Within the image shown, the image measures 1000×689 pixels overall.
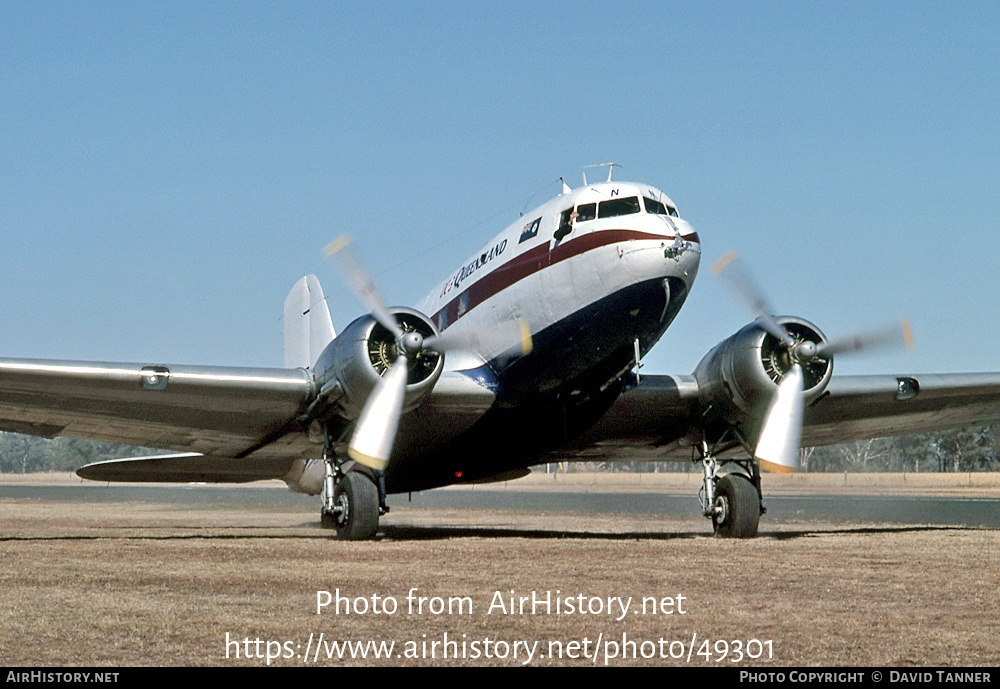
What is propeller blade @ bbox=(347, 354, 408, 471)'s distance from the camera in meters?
14.5

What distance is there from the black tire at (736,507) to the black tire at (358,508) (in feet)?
18.6

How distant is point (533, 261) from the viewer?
15.7 m

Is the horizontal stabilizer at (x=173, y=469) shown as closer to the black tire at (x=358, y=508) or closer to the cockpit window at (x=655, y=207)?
the black tire at (x=358, y=508)

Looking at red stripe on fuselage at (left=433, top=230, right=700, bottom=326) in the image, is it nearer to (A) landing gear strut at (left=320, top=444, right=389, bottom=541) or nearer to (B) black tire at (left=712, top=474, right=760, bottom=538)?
(A) landing gear strut at (left=320, top=444, right=389, bottom=541)

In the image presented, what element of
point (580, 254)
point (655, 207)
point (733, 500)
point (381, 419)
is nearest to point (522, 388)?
point (580, 254)

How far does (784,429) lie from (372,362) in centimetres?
627

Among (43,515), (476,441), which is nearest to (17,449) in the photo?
(43,515)

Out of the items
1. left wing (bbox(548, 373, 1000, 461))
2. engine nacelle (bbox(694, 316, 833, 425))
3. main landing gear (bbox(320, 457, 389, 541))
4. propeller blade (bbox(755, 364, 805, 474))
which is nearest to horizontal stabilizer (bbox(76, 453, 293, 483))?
main landing gear (bbox(320, 457, 389, 541))

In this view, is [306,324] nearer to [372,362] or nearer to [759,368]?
[372,362]

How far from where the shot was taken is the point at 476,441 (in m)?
17.3

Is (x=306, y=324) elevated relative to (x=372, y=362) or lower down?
elevated

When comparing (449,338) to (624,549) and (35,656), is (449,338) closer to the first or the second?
(624,549)

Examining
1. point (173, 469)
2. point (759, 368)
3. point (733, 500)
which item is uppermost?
point (759, 368)

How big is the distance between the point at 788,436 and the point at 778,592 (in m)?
6.73
